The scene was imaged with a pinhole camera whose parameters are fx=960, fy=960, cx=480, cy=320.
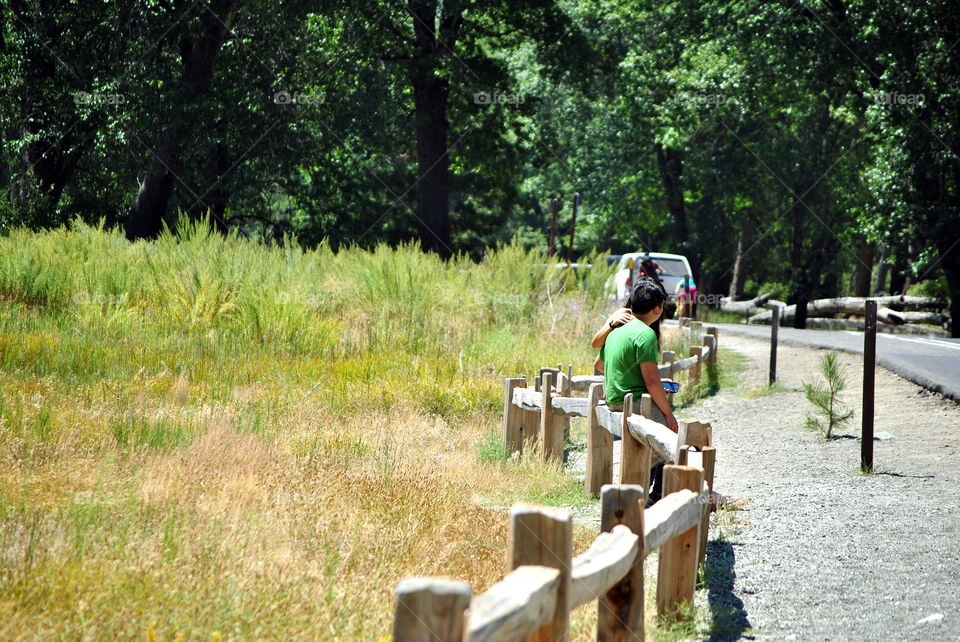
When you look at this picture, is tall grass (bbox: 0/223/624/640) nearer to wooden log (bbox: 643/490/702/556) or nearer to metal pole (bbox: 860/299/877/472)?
wooden log (bbox: 643/490/702/556)

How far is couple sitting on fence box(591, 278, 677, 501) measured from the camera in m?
6.11

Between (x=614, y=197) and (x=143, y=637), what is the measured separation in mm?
35890

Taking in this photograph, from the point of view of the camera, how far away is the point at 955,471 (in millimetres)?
7672

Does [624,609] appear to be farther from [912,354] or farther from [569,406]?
[912,354]

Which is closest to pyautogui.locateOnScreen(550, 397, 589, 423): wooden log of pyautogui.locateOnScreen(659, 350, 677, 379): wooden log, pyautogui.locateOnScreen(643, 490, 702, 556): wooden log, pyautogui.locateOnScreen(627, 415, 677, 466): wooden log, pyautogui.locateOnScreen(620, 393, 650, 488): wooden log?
pyautogui.locateOnScreen(620, 393, 650, 488): wooden log

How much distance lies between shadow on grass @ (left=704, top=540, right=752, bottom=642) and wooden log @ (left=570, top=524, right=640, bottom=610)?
116 centimetres

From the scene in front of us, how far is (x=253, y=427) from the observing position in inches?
289

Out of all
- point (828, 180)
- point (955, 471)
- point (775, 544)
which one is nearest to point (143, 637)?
point (775, 544)

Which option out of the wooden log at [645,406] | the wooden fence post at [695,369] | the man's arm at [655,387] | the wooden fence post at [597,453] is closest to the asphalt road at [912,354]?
the wooden fence post at [695,369]

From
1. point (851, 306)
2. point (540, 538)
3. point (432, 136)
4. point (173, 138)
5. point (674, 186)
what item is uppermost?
point (674, 186)

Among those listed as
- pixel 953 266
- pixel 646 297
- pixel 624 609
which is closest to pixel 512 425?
pixel 646 297

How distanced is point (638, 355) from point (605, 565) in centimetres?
325

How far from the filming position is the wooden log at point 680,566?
434 centimetres

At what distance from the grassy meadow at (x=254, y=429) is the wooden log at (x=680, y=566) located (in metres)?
0.43
